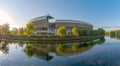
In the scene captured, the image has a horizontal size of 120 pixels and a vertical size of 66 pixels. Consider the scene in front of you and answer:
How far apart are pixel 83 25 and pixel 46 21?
28633 mm

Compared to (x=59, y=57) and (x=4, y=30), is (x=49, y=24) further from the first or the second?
(x=59, y=57)

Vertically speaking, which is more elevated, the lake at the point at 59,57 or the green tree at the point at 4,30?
the green tree at the point at 4,30

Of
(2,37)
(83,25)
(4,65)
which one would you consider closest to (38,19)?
(83,25)

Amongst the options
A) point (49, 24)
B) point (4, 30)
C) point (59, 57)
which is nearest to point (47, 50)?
point (59, 57)

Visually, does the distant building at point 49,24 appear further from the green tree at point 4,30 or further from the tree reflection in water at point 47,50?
the tree reflection in water at point 47,50

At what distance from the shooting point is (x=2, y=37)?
2031 inches

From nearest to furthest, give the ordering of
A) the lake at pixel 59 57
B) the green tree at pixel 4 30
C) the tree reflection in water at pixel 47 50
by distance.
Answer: the lake at pixel 59 57 → the tree reflection in water at pixel 47 50 → the green tree at pixel 4 30

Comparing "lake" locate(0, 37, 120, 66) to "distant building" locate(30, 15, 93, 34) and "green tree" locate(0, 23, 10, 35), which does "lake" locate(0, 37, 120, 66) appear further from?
"distant building" locate(30, 15, 93, 34)

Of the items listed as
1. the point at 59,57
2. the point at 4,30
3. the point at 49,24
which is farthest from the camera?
the point at 49,24

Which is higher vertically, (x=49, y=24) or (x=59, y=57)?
(x=49, y=24)

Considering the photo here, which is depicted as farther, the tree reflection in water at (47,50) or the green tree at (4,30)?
the green tree at (4,30)

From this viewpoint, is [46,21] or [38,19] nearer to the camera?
[46,21]

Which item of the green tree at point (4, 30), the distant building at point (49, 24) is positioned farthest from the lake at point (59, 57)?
the distant building at point (49, 24)

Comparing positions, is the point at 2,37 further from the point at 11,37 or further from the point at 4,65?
the point at 4,65
